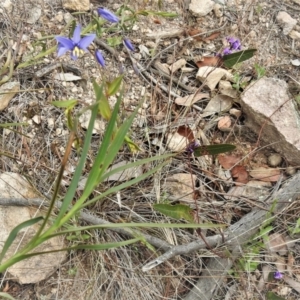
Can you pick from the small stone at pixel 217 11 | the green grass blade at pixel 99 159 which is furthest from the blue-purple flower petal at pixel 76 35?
the small stone at pixel 217 11

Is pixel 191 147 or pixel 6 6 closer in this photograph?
pixel 191 147

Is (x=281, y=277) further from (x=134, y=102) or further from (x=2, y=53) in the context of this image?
(x=2, y=53)

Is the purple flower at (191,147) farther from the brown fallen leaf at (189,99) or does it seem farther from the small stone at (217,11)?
the small stone at (217,11)

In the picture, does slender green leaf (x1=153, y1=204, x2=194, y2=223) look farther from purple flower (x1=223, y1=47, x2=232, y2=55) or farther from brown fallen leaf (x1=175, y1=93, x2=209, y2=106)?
purple flower (x1=223, y1=47, x2=232, y2=55)

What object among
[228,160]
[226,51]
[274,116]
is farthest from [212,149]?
[226,51]

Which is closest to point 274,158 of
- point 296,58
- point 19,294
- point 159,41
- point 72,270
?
point 296,58

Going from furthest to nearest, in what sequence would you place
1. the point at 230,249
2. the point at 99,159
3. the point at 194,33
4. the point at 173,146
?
1. the point at 194,33
2. the point at 173,146
3. the point at 230,249
4. the point at 99,159

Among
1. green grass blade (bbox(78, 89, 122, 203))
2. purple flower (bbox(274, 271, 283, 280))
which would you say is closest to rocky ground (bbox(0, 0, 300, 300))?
purple flower (bbox(274, 271, 283, 280))

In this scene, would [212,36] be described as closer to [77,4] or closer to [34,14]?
[77,4]
